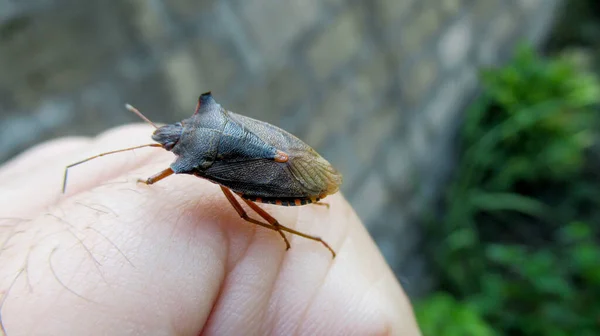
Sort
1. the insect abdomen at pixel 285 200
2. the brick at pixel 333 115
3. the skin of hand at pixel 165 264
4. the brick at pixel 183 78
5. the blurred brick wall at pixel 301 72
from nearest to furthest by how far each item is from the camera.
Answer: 1. the skin of hand at pixel 165 264
2. the insect abdomen at pixel 285 200
3. the blurred brick wall at pixel 301 72
4. the brick at pixel 183 78
5. the brick at pixel 333 115

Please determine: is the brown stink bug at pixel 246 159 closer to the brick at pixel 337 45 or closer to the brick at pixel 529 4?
the brick at pixel 337 45

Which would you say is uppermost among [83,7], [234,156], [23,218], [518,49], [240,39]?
[518,49]

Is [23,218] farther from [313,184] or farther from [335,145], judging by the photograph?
[335,145]

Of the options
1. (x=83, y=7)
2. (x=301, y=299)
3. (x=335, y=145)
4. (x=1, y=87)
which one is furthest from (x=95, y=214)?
(x=335, y=145)

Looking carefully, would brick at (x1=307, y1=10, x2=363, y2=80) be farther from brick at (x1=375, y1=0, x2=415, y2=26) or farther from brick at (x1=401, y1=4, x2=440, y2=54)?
brick at (x1=401, y1=4, x2=440, y2=54)

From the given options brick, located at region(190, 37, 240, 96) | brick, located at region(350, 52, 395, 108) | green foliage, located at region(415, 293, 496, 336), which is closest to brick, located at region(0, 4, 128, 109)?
brick, located at region(190, 37, 240, 96)

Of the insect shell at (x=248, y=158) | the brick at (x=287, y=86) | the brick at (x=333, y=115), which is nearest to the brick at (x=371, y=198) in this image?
the brick at (x=333, y=115)

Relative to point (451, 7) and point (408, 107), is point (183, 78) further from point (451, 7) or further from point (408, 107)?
point (451, 7)
